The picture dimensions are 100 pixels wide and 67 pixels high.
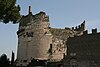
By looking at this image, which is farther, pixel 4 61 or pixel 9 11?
pixel 4 61

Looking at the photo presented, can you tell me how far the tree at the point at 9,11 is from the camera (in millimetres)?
32188

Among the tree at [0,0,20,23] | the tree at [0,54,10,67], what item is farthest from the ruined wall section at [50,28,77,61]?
the tree at [0,0,20,23]

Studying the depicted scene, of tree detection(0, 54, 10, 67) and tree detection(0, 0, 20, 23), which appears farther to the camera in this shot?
tree detection(0, 54, 10, 67)

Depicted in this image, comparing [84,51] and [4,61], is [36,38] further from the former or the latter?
[84,51]

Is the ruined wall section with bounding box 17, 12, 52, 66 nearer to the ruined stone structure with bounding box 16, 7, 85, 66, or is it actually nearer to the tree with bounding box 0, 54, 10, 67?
the ruined stone structure with bounding box 16, 7, 85, 66

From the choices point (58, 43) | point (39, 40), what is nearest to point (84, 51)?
point (39, 40)

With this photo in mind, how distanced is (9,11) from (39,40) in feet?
61.2

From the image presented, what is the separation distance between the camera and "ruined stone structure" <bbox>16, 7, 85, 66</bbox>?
51.3 m

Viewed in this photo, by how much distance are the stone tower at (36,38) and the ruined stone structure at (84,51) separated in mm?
8330

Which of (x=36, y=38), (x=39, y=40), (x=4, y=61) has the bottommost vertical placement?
(x=4, y=61)

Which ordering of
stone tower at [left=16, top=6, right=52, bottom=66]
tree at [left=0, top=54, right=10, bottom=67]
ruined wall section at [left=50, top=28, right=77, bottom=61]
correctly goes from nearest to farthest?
stone tower at [left=16, top=6, right=52, bottom=66] → ruined wall section at [left=50, top=28, right=77, bottom=61] → tree at [left=0, top=54, right=10, bottom=67]

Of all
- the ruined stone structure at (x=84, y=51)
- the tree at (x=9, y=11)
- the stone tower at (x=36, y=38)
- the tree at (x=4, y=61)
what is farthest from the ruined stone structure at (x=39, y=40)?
the tree at (x=9, y=11)

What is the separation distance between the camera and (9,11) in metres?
33.0

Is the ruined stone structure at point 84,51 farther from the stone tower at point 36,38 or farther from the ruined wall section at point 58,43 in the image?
the ruined wall section at point 58,43
